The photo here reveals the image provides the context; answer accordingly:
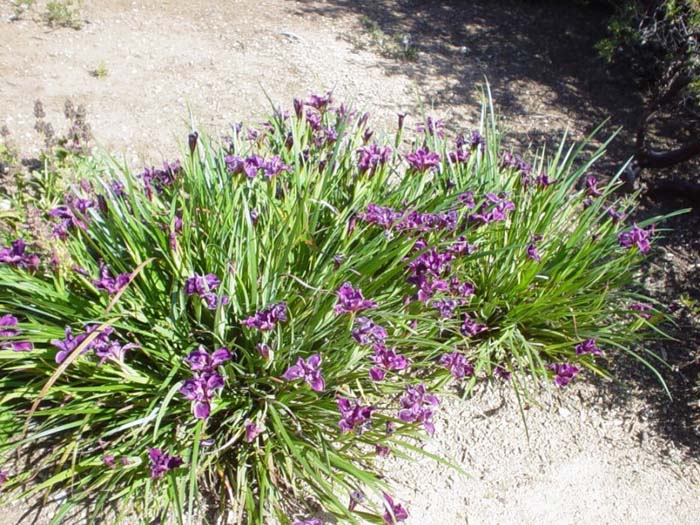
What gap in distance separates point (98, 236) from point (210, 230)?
0.42 meters

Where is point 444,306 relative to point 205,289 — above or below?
below

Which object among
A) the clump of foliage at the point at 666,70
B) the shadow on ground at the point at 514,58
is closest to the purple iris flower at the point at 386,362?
the shadow on ground at the point at 514,58

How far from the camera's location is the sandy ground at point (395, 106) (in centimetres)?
225

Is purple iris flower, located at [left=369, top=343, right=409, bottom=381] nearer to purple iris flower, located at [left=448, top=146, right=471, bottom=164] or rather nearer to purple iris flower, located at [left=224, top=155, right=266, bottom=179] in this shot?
purple iris flower, located at [left=224, top=155, right=266, bottom=179]

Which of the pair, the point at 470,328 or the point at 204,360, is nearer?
the point at 204,360

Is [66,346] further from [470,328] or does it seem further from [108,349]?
[470,328]

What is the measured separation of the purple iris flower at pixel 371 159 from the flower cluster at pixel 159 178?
2.52 feet

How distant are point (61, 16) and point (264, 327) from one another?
4605mm

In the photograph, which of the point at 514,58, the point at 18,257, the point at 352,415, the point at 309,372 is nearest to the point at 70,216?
the point at 18,257

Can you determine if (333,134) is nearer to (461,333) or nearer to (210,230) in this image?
(210,230)

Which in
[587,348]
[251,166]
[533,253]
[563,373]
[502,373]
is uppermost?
[251,166]

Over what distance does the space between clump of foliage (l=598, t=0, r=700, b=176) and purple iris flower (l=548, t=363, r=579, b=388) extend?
2248 millimetres

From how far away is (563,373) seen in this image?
244 cm

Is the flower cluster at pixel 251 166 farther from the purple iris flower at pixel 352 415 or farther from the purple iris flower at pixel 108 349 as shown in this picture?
the purple iris flower at pixel 352 415
